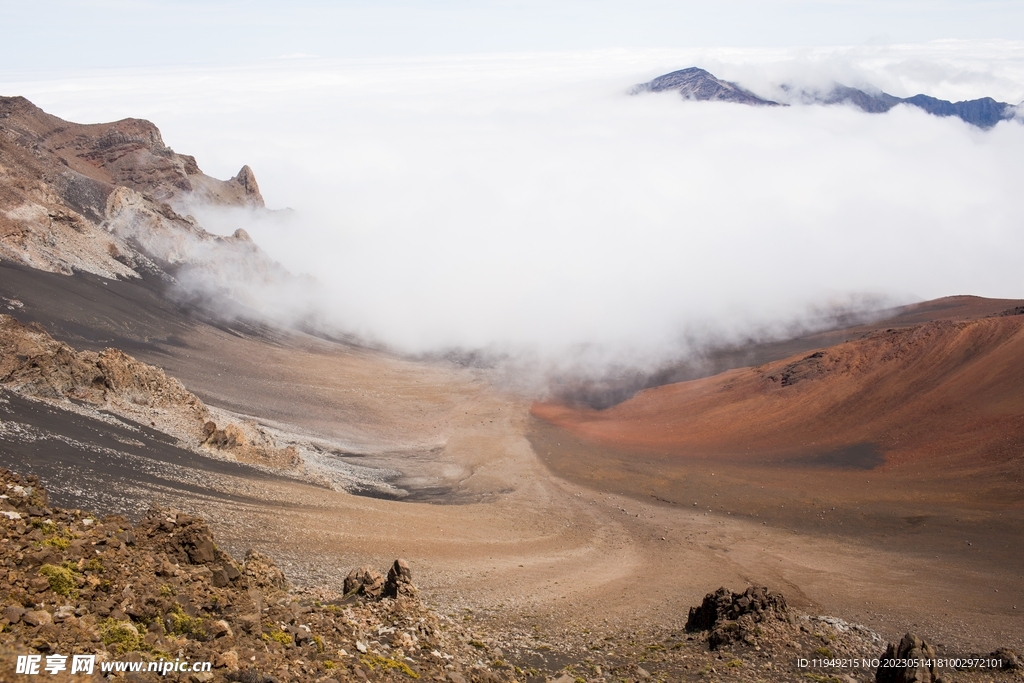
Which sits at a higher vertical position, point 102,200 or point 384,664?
point 102,200

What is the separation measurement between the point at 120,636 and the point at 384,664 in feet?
14.6

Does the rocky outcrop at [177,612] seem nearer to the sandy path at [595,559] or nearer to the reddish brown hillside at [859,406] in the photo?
the sandy path at [595,559]

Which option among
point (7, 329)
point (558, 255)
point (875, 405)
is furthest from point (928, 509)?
point (558, 255)

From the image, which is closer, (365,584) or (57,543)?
(57,543)

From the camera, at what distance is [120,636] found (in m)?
10.8

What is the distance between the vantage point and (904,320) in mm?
62312

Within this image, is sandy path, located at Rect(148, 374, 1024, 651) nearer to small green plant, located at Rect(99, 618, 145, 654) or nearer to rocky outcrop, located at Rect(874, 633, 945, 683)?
rocky outcrop, located at Rect(874, 633, 945, 683)

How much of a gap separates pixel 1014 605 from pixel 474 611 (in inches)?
658

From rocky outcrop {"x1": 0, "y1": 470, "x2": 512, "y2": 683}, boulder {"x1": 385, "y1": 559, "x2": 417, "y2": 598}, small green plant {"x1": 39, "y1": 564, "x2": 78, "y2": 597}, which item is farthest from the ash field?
boulder {"x1": 385, "y1": 559, "x2": 417, "y2": 598}

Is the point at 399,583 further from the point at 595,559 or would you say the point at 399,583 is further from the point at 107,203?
the point at 107,203

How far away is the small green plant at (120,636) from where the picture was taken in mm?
10656

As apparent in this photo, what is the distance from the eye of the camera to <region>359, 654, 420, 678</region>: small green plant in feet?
43.9

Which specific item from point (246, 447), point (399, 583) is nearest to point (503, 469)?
point (246, 447)

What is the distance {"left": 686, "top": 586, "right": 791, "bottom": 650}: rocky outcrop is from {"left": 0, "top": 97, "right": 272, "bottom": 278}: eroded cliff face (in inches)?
1798
